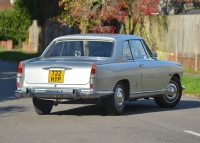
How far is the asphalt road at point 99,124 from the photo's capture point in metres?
11.0

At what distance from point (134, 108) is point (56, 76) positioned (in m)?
2.77

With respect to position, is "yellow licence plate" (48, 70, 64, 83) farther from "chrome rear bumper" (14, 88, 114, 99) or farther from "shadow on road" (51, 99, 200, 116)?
"shadow on road" (51, 99, 200, 116)

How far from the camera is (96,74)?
13.1 metres

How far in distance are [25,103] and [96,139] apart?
6.32 m

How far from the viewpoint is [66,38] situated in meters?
14.6

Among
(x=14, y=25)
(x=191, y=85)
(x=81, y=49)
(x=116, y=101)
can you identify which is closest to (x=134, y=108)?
(x=116, y=101)

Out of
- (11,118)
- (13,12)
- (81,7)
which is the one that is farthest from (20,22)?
(11,118)

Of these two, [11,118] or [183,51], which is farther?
[183,51]

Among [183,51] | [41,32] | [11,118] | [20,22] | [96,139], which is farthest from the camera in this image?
[20,22]

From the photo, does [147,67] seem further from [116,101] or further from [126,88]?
[116,101]

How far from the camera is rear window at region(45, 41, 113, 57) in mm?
14148

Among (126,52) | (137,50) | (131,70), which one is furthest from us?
(137,50)

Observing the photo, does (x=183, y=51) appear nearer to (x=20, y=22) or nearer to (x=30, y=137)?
(x=30, y=137)

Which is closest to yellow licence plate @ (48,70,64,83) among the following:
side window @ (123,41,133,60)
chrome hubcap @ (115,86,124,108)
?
chrome hubcap @ (115,86,124,108)
